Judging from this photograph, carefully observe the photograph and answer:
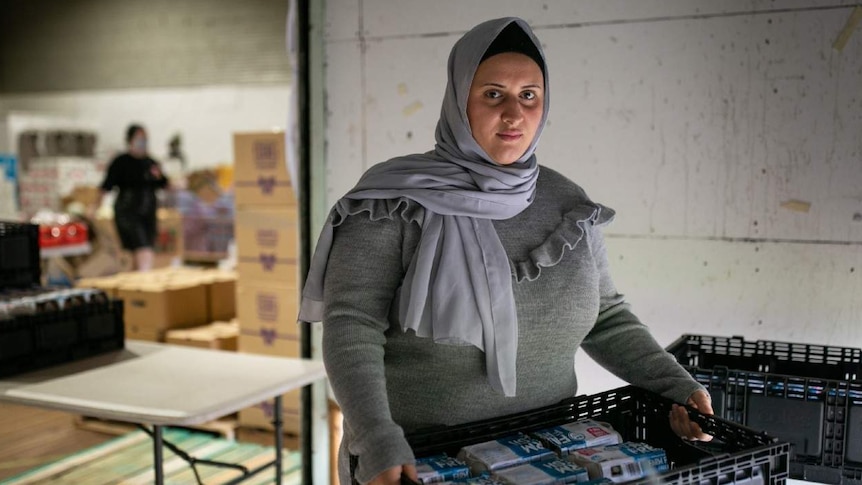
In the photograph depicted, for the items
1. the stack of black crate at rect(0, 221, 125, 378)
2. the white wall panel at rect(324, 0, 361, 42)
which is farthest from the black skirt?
the white wall panel at rect(324, 0, 361, 42)

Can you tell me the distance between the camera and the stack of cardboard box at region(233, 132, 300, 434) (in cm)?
407

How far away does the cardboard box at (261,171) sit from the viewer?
4043 millimetres

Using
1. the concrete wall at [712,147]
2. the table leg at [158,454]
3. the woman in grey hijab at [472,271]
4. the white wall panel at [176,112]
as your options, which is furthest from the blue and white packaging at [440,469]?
the white wall panel at [176,112]

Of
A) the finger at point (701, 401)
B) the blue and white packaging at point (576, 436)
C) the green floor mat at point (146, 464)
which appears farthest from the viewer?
the green floor mat at point (146, 464)

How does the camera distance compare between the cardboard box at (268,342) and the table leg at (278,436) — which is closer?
the table leg at (278,436)

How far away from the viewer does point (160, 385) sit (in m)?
2.50

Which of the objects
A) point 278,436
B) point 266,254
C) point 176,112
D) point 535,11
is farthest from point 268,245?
point 176,112

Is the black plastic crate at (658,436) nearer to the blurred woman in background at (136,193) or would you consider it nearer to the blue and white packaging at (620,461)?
the blue and white packaging at (620,461)

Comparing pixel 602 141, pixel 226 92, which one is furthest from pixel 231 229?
pixel 602 141

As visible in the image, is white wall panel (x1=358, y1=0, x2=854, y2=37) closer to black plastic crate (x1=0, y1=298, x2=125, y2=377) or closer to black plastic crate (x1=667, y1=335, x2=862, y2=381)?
black plastic crate (x1=667, y1=335, x2=862, y2=381)

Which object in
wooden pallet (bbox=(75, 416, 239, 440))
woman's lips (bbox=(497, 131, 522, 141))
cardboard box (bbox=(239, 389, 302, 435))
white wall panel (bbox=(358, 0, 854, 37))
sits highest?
white wall panel (bbox=(358, 0, 854, 37))

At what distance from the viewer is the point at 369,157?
3129mm

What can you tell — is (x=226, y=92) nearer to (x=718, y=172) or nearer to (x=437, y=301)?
(x=718, y=172)

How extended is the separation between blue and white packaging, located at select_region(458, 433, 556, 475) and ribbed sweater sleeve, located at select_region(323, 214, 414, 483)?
135 mm
